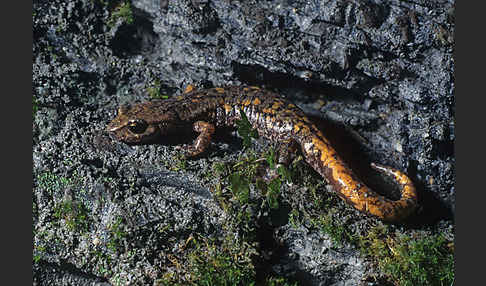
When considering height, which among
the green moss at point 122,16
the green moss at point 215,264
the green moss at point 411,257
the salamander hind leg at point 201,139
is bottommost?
the green moss at point 215,264

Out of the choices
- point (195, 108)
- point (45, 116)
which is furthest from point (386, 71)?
point (45, 116)

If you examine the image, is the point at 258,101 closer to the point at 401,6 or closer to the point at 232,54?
the point at 232,54

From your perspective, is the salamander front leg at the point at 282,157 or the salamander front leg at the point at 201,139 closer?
the salamander front leg at the point at 282,157

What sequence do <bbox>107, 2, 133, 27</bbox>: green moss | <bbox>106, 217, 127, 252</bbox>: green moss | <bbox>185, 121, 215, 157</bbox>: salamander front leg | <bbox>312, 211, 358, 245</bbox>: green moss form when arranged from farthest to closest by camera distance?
<bbox>107, 2, 133, 27</bbox>: green moss
<bbox>185, 121, 215, 157</bbox>: salamander front leg
<bbox>312, 211, 358, 245</bbox>: green moss
<bbox>106, 217, 127, 252</bbox>: green moss

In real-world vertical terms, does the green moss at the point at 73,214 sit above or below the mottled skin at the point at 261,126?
below

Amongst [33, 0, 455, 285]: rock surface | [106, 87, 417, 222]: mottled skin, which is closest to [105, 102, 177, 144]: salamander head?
[106, 87, 417, 222]: mottled skin

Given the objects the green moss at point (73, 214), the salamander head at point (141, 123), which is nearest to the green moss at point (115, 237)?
the green moss at point (73, 214)

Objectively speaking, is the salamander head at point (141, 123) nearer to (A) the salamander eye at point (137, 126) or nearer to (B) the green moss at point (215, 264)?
(A) the salamander eye at point (137, 126)

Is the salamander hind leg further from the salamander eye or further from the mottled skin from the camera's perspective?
the salamander eye

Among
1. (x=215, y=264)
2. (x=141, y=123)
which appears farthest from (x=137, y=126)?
(x=215, y=264)
